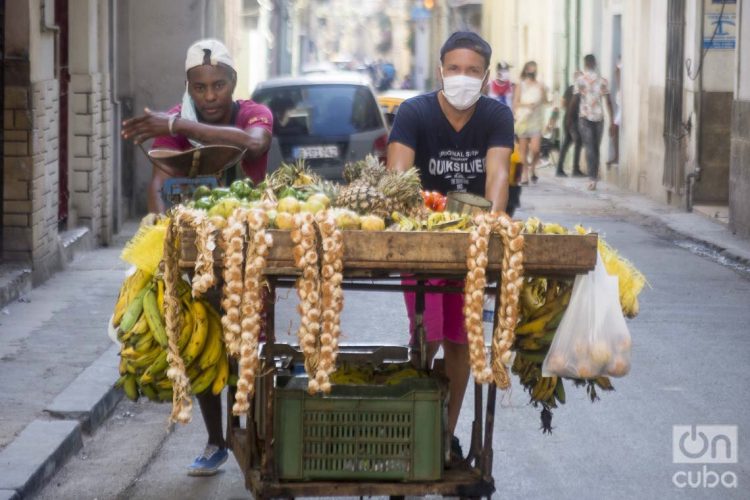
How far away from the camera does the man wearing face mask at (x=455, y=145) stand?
19.6 feet

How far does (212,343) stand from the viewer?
5262 mm

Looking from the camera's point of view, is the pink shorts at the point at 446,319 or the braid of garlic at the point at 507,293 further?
the pink shorts at the point at 446,319

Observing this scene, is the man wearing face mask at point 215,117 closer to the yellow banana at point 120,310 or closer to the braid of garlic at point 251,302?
the yellow banana at point 120,310

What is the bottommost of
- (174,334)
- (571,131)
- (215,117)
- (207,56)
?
(174,334)

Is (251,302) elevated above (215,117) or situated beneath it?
situated beneath

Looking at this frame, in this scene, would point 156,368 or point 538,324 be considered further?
point 156,368

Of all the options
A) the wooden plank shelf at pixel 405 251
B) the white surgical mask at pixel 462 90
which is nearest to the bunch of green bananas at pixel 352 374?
the wooden plank shelf at pixel 405 251

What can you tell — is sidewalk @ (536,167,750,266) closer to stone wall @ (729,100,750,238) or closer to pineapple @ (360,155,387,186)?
stone wall @ (729,100,750,238)

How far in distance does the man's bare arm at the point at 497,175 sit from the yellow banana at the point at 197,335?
1314 mm

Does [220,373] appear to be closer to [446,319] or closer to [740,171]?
[446,319]

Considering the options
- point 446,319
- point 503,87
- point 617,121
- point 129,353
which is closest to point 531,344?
point 446,319

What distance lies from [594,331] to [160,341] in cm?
146

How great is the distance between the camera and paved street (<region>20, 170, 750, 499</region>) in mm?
6410

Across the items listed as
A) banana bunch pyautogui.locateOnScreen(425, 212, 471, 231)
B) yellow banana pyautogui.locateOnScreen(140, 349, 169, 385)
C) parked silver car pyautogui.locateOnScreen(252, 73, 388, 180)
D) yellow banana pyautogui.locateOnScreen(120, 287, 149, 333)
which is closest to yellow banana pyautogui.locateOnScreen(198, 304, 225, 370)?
yellow banana pyautogui.locateOnScreen(140, 349, 169, 385)
